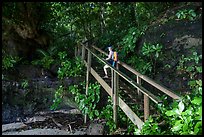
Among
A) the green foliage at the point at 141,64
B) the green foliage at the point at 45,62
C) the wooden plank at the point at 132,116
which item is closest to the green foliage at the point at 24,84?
the green foliage at the point at 45,62

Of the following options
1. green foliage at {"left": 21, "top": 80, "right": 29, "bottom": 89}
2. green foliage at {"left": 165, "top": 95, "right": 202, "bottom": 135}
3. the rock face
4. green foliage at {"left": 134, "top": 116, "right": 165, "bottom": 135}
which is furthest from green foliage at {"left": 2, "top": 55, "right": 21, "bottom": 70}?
green foliage at {"left": 165, "top": 95, "right": 202, "bottom": 135}

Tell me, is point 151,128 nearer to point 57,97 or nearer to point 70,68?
point 57,97

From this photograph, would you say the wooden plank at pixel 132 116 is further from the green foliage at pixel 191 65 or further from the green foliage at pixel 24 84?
the green foliage at pixel 24 84

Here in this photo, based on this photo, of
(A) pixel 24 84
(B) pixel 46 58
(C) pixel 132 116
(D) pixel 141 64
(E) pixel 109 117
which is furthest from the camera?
(B) pixel 46 58

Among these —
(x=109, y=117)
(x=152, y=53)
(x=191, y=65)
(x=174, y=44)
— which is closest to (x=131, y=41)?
(x=152, y=53)

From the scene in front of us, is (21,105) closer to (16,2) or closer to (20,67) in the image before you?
(20,67)

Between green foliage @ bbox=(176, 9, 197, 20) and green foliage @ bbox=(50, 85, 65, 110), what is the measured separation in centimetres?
617

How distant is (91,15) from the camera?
18.2 metres

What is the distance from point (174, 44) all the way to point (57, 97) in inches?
219

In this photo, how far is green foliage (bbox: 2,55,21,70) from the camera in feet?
44.5

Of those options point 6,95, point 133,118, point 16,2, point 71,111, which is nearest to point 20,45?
point 16,2

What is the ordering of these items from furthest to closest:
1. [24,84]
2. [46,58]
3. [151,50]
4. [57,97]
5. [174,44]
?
[46,58] < [24,84] < [57,97] < [174,44] < [151,50]

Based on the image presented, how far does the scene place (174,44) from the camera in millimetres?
11047

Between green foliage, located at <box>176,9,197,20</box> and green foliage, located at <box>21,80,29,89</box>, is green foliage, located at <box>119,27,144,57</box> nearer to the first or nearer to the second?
green foliage, located at <box>176,9,197,20</box>
